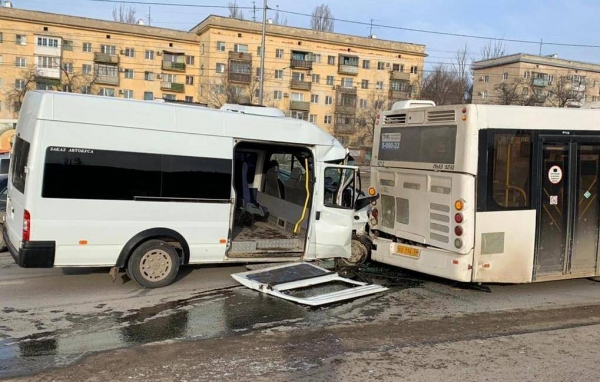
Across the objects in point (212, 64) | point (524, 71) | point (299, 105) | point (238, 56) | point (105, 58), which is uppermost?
point (524, 71)

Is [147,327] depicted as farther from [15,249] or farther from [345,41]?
[345,41]

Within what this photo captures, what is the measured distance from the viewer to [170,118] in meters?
7.54

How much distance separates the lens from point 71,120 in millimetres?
6902

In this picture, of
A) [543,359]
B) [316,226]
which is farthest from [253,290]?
[543,359]

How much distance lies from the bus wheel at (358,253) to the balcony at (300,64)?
62.1 metres

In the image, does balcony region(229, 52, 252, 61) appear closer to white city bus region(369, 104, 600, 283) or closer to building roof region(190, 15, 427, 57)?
building roof region(190, 15, 427, 57)

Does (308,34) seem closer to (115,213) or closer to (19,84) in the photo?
(19,84)

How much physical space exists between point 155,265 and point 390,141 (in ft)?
14.9

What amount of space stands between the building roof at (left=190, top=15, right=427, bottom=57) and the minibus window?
6008 centimetres

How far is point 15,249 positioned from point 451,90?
6486cm

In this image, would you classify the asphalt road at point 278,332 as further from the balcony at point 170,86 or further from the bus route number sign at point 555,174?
the balcony at point 170,86

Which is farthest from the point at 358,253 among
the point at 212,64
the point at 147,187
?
the point at 212,64

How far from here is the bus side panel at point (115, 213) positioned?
6816 millimetres

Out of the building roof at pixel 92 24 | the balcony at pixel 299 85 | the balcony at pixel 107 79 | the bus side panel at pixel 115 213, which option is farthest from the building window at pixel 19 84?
the bus side panel at pixel 115 213
